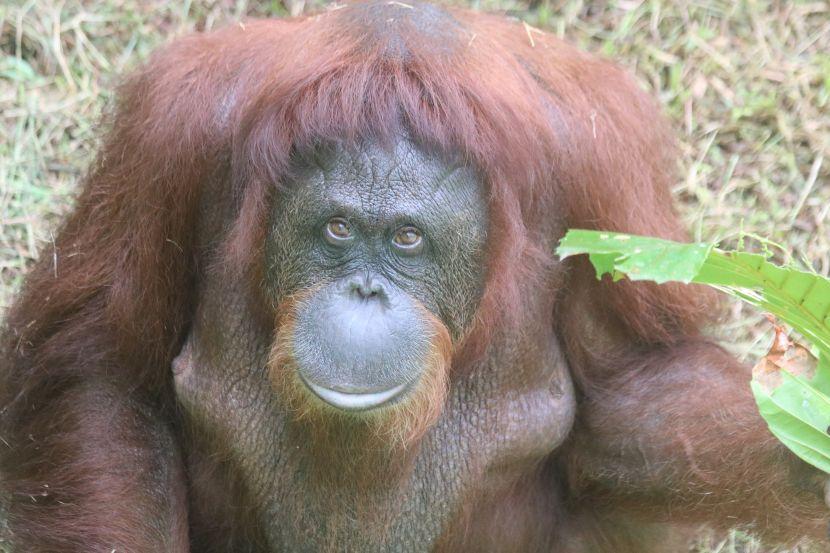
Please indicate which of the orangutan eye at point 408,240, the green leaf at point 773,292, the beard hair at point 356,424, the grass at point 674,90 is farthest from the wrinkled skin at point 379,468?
the grass at point 674,90

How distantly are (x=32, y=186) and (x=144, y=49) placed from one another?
670 millimetres

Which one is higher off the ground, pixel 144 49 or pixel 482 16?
pixel 482 16

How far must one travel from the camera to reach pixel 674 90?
199 inches

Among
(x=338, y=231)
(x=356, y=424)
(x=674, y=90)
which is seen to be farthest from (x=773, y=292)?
(x=674, y=90)

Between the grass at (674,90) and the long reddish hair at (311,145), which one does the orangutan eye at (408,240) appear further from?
the grass at (674,90)

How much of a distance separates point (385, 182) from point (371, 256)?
0.16 metres

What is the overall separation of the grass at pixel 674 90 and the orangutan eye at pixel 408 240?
2.01 meters

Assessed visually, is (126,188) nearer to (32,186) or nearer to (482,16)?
(482,16)

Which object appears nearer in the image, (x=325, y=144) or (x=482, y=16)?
(x=325, y=144)

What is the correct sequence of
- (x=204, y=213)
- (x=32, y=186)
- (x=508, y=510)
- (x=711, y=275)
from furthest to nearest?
1. (x=32, y=186)
2. (x=508, y=510)
3. (x=204, y=213)
4. (x=711, y=275)

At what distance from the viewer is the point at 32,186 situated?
493 centimetres

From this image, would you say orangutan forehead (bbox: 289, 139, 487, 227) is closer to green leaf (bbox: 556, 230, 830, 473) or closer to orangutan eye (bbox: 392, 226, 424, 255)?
orangutan eye (bbox: 392, 226, 424, 255)

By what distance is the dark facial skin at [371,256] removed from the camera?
2.96m

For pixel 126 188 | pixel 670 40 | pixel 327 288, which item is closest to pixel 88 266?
pixel 126 188
